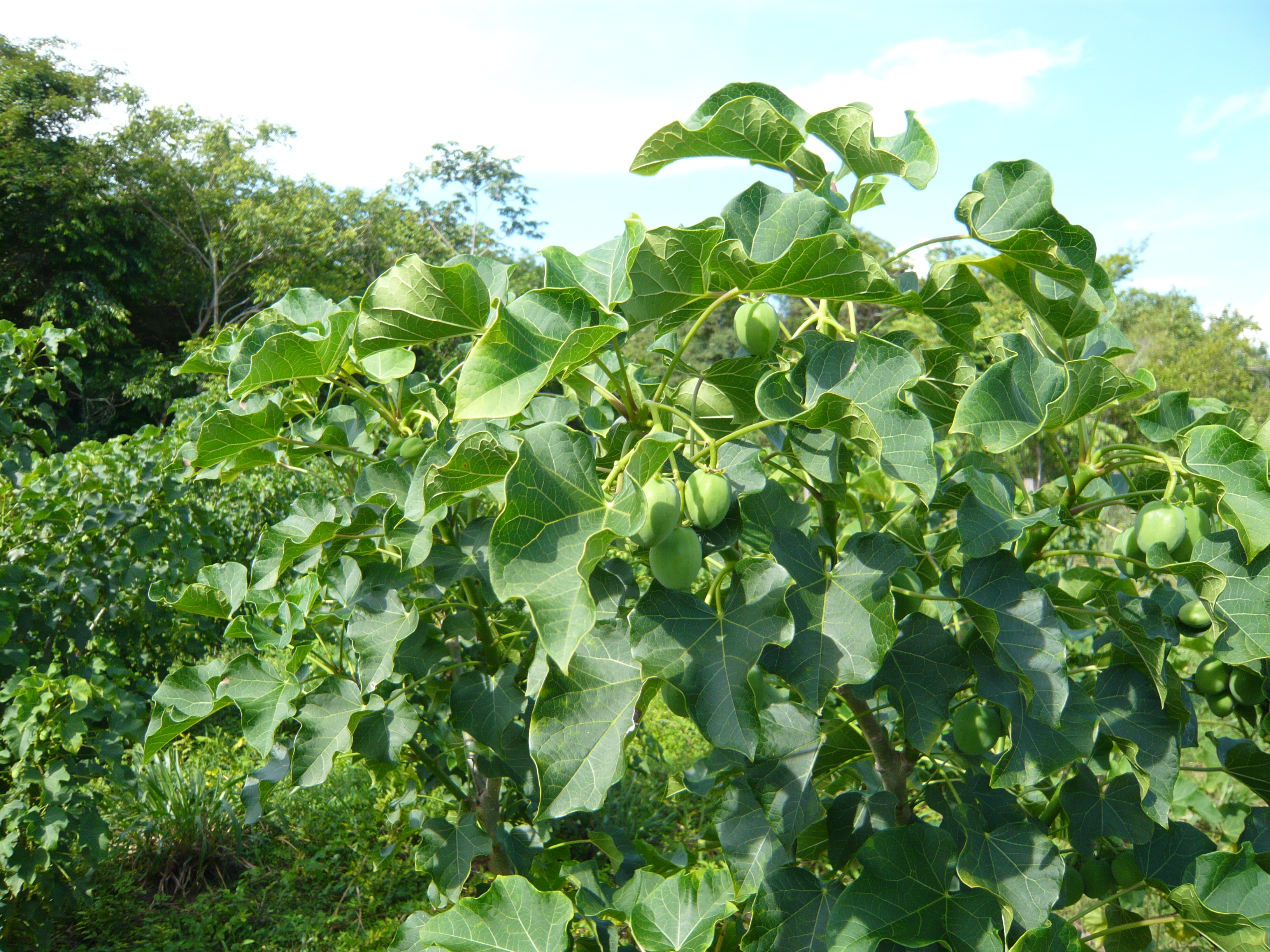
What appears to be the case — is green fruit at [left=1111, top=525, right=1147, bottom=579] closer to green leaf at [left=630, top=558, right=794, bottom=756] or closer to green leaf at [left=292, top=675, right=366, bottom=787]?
green leaf at [left=630, top=558, right=794, bottom=756]

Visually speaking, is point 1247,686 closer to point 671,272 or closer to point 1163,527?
point 1163,527

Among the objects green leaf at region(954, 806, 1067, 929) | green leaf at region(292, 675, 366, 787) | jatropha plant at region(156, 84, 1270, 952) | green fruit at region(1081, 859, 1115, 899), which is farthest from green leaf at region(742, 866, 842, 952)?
green leaf at region(292, 675, 366, 787)

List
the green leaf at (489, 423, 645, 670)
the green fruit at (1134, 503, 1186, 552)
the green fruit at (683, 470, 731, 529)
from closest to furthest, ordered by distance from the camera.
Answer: the green leaf at (489, 423, 645, 670), the green fruit at (683, 470, 731, 529), the green fruit at (1134, 503, 1186, 552)

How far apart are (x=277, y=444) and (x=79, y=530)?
1.86 m

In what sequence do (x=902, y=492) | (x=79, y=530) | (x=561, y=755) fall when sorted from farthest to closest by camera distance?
(x=79, y=530), (x=902, y=492), (x=561, y=755)

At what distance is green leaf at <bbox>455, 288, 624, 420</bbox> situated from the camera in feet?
1.98

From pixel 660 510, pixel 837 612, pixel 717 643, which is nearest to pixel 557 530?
pixel 660 510

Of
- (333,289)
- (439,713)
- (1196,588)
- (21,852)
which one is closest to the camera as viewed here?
(1196,588)

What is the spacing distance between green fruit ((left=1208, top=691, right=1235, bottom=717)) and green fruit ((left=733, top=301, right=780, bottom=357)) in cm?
86

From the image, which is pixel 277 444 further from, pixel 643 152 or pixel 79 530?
pixel 79 530

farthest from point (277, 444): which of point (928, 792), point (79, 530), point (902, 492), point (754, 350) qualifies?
point (79, 530)

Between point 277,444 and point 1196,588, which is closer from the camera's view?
point 1196,588

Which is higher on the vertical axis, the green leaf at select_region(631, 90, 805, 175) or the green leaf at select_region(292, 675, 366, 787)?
the green leaf at select_region(631, 90, 805, 175)

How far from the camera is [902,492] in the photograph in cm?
147
